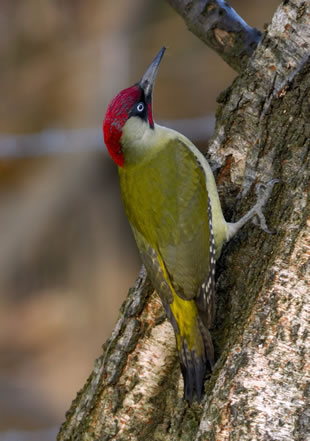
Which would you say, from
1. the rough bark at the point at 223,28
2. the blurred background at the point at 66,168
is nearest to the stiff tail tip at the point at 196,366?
the rough bark at the point at 223,28

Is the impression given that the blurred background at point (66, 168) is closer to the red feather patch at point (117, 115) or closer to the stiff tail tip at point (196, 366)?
the red feather patch at point (117, 115)

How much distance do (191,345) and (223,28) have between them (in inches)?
47.8

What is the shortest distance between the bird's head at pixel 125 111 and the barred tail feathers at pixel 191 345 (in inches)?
27.3

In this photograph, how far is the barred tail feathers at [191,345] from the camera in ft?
6.84

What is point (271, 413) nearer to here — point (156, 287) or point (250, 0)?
point (156, 287)

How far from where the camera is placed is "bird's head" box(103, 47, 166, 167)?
2.63m

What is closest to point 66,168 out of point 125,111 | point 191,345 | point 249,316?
point 125,111

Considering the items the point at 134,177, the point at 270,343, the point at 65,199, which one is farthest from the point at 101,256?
the point at 270,343

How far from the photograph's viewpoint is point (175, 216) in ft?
8.20

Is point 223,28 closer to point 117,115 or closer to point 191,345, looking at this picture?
point 117,115

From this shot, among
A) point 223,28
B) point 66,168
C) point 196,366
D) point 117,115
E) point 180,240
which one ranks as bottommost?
point 196,366

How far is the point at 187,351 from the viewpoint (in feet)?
Result: 7.16

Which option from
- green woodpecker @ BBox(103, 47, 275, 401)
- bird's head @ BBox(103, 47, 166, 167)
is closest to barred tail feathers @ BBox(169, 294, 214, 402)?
green woodpecker @ BBox(103, 47, 275, 401)

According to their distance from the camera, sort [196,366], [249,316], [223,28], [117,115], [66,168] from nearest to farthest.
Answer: [249,316], [196,366], [117,115], [223,28], [66,168]
